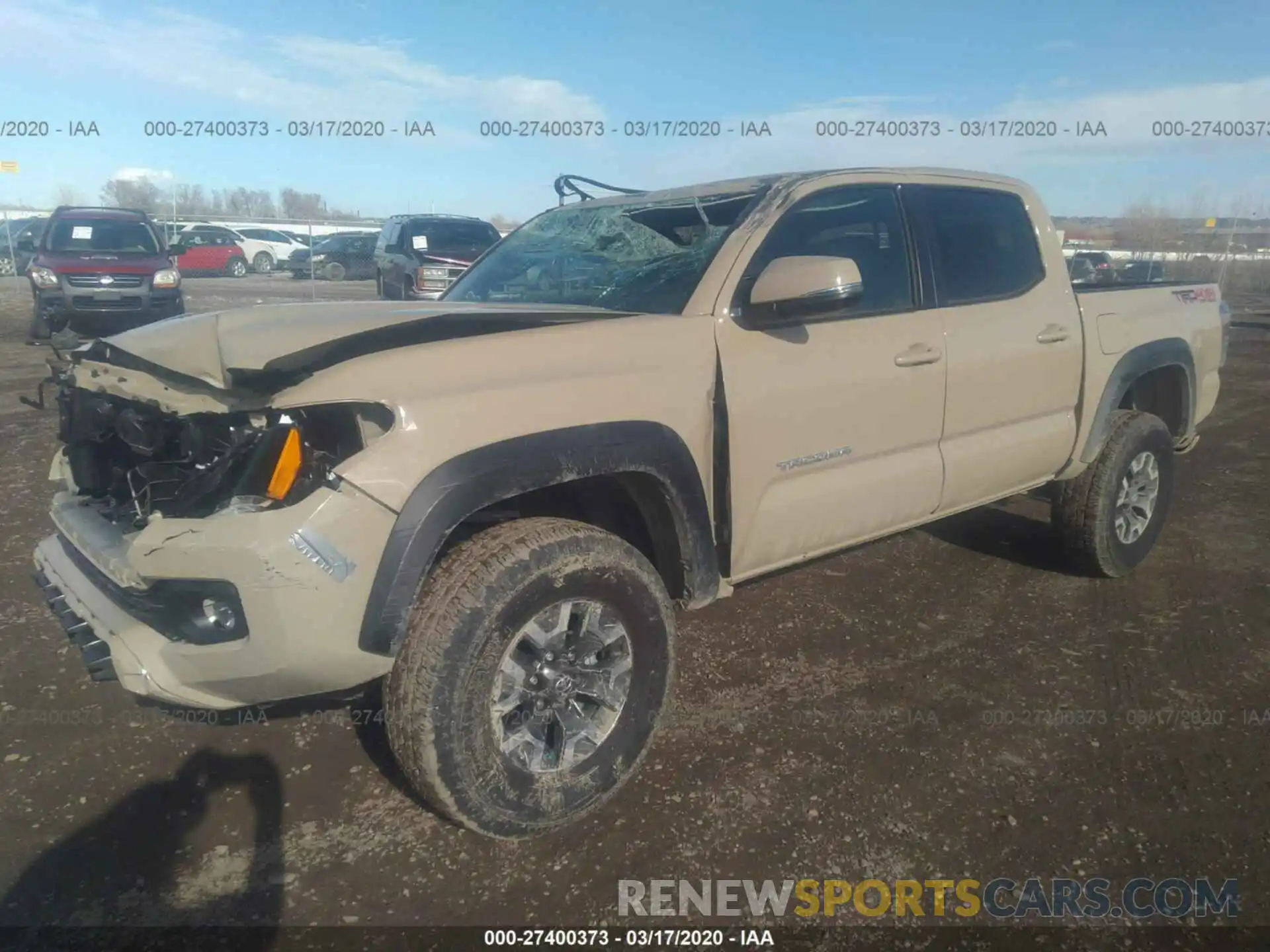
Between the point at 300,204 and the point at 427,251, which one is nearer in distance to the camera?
the point at 427,251

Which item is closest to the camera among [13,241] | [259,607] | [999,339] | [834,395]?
[259,607]

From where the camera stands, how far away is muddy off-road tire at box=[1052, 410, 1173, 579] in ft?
14.1

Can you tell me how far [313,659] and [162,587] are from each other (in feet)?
1.50

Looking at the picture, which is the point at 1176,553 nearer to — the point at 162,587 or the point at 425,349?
the point at 425,349

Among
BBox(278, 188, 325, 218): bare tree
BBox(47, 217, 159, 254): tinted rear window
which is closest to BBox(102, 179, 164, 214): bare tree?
BBox(278, 188, 325, 218): bare tree

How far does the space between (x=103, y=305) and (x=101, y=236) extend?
1.39m

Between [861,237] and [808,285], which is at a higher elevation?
[861,237]

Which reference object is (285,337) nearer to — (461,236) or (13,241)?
(461,236)

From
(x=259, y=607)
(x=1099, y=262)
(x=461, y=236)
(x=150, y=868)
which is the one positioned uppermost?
(x=461, y=236)

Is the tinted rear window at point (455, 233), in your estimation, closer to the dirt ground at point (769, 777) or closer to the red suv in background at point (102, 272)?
the red suv in background at point (102, 272)

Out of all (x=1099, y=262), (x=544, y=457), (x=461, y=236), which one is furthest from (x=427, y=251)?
(x=1099, y=262)

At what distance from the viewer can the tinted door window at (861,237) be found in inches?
127

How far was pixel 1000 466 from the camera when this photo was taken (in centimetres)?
380

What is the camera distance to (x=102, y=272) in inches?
488
